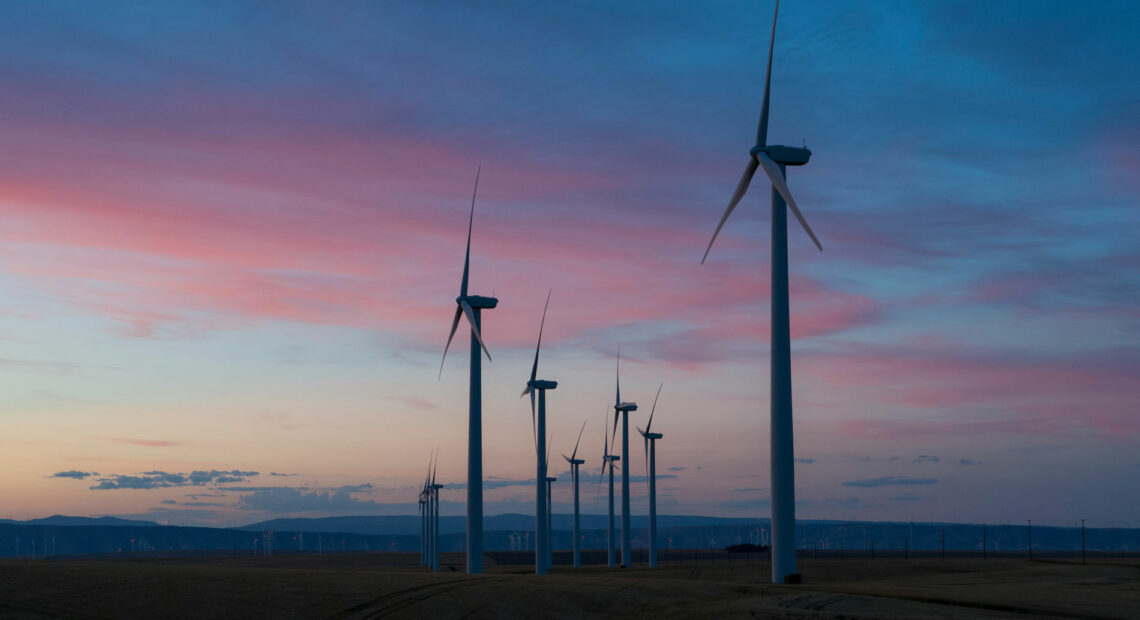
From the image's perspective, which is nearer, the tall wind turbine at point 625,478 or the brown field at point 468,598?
the brown field at point 468,598

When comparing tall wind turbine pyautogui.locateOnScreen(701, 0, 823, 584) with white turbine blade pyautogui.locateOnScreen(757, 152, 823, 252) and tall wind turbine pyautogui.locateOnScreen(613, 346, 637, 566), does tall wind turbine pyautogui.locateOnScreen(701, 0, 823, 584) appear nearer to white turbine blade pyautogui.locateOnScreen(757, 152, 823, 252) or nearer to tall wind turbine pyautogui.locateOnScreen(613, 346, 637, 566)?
white turbine blade pyautogui.locateOnScreen(757, 152, 823, 252)

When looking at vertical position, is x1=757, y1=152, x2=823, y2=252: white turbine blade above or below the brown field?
above

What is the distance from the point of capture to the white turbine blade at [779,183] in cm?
6675

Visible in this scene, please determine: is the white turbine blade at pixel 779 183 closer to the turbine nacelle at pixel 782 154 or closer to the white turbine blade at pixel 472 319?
the turbine nacelle at pixel 782 154

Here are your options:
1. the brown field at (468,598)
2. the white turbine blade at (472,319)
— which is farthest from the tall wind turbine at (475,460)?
the brown field at (468,598)

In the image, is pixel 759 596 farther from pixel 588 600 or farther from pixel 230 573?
pixel 230 573

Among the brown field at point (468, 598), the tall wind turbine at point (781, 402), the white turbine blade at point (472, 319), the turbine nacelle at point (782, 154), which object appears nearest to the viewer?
the brown field at point (468, 598)

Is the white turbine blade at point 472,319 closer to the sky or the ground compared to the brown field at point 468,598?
closer to the sky

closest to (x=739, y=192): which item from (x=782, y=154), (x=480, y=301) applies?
(x=782, y=154)

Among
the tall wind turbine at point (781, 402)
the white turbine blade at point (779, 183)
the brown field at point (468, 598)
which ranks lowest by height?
the brown field at point (468, 598)

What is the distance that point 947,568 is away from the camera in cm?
13588

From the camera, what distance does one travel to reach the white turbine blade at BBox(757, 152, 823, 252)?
219 ft

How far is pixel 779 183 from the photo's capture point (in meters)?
71.1

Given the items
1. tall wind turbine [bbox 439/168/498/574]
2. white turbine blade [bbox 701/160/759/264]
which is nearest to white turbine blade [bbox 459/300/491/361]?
tall wind turbine [bbox 439/168/498/574]
